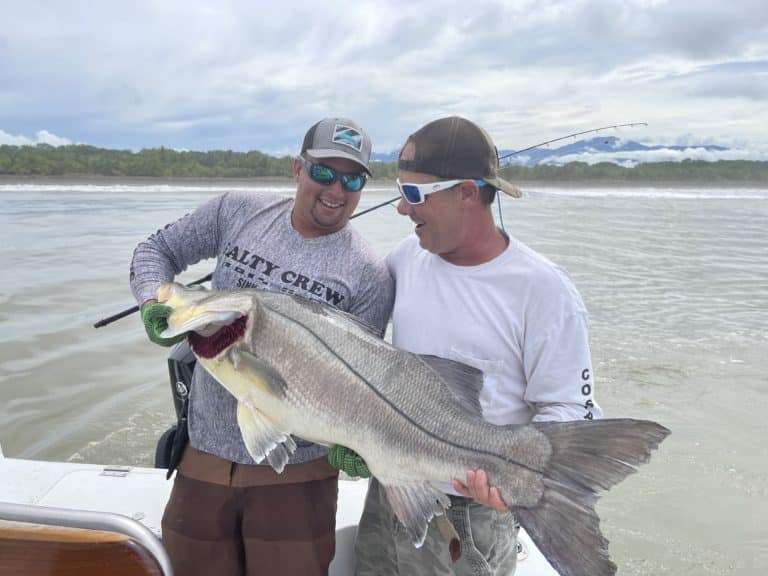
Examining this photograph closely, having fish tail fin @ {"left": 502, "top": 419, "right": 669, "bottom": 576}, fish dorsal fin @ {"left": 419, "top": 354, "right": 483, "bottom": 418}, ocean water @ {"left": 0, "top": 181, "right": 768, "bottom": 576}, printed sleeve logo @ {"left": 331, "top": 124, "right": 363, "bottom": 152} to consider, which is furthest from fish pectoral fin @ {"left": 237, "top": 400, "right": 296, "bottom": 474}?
ocean water @ {"left": 0, "top": 181, "right": 768, "bottom": 576}

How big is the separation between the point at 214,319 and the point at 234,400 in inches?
23.6

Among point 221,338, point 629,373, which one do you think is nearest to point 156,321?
point 221,338

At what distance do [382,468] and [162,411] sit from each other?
4.22 metres

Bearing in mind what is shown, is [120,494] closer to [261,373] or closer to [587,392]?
[261,373]

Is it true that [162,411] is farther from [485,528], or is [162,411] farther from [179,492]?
[485,528]

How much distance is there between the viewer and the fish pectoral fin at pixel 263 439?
7.54 ft

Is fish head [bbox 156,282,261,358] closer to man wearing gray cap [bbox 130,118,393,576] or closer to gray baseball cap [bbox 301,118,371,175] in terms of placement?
man wearing gray cap [bbox 130,118,393,576]

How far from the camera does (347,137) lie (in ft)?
9.11

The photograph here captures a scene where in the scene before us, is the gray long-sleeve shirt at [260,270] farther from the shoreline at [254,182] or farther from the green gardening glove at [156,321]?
the shoreline at [254,182]

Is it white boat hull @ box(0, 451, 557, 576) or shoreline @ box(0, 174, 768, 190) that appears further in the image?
shoreline @ box(0, 174, 768, 190)

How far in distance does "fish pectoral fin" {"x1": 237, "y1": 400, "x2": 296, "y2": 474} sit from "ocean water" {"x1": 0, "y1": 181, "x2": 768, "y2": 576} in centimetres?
265

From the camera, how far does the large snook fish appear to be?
2.05m

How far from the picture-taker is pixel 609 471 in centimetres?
198

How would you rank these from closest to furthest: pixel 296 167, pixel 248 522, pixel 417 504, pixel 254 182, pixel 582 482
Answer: pixel 582 482 < pixel 417 504 < pixel 248 522 < pixel 296 167 < pixel 254 182
